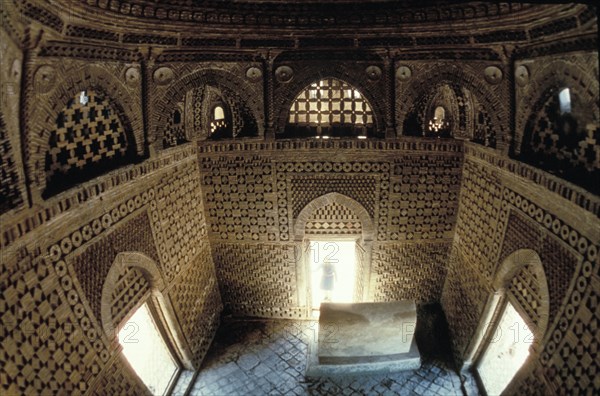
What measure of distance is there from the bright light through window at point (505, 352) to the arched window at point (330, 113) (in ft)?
11.1

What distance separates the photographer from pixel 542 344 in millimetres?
4441

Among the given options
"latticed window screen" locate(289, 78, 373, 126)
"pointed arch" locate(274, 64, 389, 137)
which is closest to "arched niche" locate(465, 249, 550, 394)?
"pointed arch" locate(274, 64, 389, 137)

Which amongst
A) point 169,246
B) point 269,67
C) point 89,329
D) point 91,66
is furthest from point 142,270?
point 269,67

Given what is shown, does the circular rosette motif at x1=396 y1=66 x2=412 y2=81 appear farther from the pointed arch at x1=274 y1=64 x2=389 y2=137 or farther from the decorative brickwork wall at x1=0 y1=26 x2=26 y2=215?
the decorative brickwork wall at x1=0 y1=26 x2=26 y2=215

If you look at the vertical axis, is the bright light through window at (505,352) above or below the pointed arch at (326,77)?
below

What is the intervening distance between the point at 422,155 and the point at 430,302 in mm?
2802

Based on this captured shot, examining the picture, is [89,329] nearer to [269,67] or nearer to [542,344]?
[269,67]

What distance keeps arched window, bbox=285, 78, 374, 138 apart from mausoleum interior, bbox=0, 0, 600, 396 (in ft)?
0.10

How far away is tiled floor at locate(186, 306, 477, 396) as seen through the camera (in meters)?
5.83

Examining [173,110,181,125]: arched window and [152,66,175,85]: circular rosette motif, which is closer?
[152,66,175,85]: circular rosette motif

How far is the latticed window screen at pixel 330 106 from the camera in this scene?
21.0 feet

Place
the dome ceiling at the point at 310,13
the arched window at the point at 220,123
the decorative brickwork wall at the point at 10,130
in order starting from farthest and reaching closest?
the arched window at the point at 220,123, the dome ceiling at the point at 310,13, the decorative brickwork wall at the point at 10,130

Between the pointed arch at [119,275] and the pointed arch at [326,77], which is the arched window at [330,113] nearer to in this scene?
the pointed arch at [326,77]

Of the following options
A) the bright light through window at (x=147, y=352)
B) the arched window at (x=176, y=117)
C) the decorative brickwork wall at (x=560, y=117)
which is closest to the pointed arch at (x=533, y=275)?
the decorative brickwork wall at (x=560, y=117)
